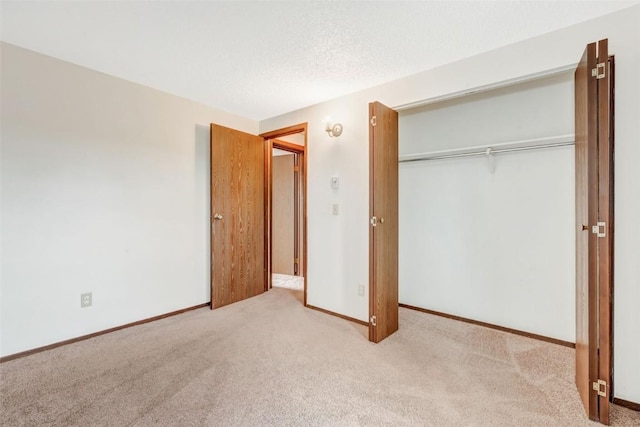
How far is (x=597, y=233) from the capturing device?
146cm

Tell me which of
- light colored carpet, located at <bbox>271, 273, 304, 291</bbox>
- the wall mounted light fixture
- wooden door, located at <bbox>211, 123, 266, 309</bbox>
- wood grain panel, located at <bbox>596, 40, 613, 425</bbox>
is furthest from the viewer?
light colored carpet, located at <bbox>271, 273, 304, 291</bbox>

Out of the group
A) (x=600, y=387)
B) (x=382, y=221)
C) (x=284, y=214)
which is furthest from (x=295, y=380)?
(x=284, y=214)

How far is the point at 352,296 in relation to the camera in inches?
116

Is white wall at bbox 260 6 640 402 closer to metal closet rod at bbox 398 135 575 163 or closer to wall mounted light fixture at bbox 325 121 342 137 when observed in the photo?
wall mounted light fixture at bbox 325 121 342 137

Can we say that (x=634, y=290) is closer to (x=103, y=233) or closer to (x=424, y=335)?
(x=424, y=335)

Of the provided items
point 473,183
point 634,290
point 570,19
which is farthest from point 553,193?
point 570,19

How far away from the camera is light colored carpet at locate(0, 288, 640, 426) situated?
5.12 ft

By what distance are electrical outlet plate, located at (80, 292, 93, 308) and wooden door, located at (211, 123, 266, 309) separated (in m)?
1.07

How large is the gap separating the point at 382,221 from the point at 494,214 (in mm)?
1166

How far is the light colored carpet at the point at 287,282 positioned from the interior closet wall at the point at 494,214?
1616mm

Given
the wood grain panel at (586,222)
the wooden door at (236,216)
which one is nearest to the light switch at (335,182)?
the wooden door at (236,216)

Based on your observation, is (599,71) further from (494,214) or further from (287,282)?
(287,282)

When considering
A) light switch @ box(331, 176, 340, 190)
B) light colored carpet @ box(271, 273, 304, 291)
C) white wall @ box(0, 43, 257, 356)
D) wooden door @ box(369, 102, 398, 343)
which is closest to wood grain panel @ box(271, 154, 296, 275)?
light colored carpet @ box(271, 273, 304, 291)

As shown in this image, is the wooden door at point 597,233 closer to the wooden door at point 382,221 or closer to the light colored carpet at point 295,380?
the light colored carpet at point 295,380
